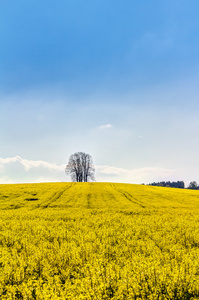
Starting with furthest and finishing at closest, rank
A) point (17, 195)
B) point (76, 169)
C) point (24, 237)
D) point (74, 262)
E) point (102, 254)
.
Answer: point (76, 169) < point (17, 195) < point (24, 237) < point (102, 254) < point (74, 262)

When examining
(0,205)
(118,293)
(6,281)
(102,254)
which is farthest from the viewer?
(0,205)

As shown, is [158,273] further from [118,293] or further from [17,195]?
[17,195]

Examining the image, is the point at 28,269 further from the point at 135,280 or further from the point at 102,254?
the point at 135,280

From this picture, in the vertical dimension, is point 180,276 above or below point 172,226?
above

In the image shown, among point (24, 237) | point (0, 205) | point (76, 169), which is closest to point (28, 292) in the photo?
point (24, 237)

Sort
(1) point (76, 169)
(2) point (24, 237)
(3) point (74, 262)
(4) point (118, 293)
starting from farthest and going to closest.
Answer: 1. (1) point (76, 169)
2. (2) point (24, 237)
3. (3) point (74, 262)
4. (4) point (118, 293)

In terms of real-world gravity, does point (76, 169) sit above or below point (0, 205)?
above

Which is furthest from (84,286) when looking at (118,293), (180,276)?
(180,276)

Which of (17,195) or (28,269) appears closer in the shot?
(28,269)

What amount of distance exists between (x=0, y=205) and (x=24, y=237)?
689 inches

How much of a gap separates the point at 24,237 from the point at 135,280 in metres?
6.57

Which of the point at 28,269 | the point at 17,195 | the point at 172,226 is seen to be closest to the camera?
the point at 28,269

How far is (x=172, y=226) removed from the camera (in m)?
11.6

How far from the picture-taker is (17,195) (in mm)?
30797
